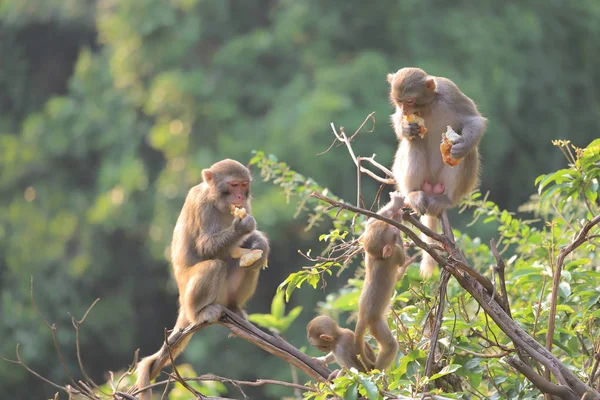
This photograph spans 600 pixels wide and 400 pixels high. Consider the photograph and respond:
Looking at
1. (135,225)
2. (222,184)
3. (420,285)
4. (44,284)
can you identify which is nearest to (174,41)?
(135,225)

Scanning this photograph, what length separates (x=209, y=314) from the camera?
545 centimetres

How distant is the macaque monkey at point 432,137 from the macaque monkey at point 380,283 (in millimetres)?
250

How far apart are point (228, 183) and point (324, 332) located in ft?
3.98

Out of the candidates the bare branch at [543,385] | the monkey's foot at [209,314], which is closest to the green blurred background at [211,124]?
the monkey's foot at [209,314]

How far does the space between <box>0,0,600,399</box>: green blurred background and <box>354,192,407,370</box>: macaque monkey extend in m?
10.7

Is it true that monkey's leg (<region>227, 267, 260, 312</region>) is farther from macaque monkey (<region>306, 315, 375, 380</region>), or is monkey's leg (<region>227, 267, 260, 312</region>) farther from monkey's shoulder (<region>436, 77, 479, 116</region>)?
monkey's shoulder (<region>436, 77, 479, 116</region>)

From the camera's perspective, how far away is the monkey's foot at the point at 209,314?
531 centimetres

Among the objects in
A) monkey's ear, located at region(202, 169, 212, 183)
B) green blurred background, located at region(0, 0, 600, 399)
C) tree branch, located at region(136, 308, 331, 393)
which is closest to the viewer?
tree branch, located at region(136, 308, 331, 393)

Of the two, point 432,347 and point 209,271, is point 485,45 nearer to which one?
point 209,271

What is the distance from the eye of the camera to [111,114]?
2003cm

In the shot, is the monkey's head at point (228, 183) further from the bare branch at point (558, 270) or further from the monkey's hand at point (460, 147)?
the bare branch at point (558, 270)

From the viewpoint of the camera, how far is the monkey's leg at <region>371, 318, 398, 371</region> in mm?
5031

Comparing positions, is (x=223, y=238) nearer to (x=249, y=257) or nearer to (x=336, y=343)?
(x=249, y=257)

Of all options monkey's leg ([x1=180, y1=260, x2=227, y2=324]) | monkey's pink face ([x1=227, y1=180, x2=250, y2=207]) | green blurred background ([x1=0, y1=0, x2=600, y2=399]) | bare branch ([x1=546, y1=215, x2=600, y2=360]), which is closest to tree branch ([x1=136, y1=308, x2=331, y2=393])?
monkey's leg ([x1=180, y1=260, x2=227, y2=324])
